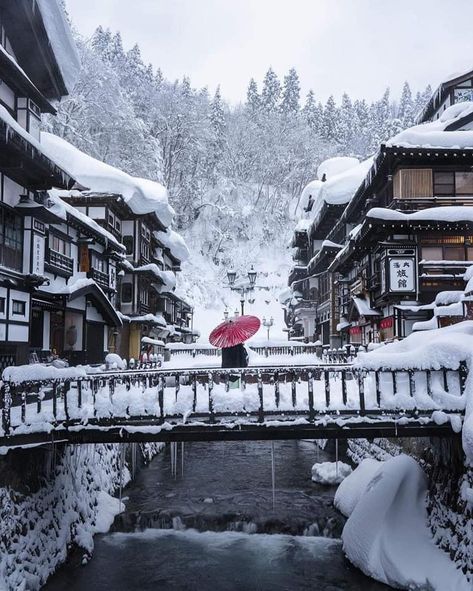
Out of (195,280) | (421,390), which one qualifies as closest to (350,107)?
(195,280)

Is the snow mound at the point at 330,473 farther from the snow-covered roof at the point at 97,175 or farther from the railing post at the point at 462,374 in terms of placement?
the snow-covered roof at the point at 97,175

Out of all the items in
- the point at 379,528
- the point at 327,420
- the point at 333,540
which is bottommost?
the point at 333,540

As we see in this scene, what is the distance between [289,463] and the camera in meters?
22.0

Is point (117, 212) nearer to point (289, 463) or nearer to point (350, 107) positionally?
point (289, 463)

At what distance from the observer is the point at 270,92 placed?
10850 centimetres

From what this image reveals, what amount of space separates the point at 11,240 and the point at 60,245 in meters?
8.07

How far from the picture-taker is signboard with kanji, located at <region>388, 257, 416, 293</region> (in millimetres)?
26641

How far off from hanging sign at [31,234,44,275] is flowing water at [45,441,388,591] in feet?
30.9

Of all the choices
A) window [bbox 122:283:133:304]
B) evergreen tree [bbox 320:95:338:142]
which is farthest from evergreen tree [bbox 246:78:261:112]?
window [bbox 122:283:133:304]

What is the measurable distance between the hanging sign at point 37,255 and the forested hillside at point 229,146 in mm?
48332

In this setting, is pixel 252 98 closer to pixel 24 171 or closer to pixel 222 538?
pixel 24 171

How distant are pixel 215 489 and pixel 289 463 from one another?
16.0ft

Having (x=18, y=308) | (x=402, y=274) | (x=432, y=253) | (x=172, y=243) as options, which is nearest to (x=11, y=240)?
(x=18, y=308)

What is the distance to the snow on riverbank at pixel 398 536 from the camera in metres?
11.0
